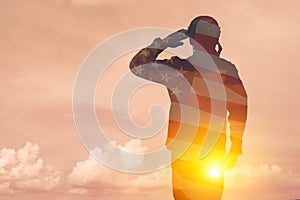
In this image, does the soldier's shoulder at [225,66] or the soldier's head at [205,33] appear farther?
the soldier's shoulder at [225,66]

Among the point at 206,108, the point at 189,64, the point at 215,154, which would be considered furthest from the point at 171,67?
the point at 215,154

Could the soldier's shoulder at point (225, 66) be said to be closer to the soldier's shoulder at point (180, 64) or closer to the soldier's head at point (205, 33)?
the soldier's head at point (205, 33)

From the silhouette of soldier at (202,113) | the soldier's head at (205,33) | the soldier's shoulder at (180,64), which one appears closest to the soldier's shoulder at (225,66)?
the silhouette of soldier at (202,113)

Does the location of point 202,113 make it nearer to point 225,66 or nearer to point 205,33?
point 225,66

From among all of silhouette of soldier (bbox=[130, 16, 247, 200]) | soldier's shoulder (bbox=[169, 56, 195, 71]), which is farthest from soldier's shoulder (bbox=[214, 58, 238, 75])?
soldier's shoulder (bbox=[169, 56, 195, 71])

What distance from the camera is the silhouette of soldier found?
49.3 ft

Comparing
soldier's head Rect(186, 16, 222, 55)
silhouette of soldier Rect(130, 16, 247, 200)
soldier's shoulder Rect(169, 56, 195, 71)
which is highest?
soldier's head Rect(186, 16, 222, 55)

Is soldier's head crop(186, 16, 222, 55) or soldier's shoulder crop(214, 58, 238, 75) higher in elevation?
soldier's head crop(186, 16, 222, 55)

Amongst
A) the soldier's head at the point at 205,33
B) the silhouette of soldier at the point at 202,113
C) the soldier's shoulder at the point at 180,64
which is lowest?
the silhouette of soldier at the point at 202,113

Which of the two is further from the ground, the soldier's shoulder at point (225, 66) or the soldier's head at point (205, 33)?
the soldier's head at point (205, 33)

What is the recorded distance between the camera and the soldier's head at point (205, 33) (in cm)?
1499

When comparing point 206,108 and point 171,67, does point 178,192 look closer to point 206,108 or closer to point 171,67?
point 206,108

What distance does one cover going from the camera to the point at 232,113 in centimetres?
1522

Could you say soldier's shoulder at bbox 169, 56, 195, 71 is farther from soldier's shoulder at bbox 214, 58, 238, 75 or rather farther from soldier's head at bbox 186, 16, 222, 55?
soldier's shoulder at bbox 214, 58, 238, 75
